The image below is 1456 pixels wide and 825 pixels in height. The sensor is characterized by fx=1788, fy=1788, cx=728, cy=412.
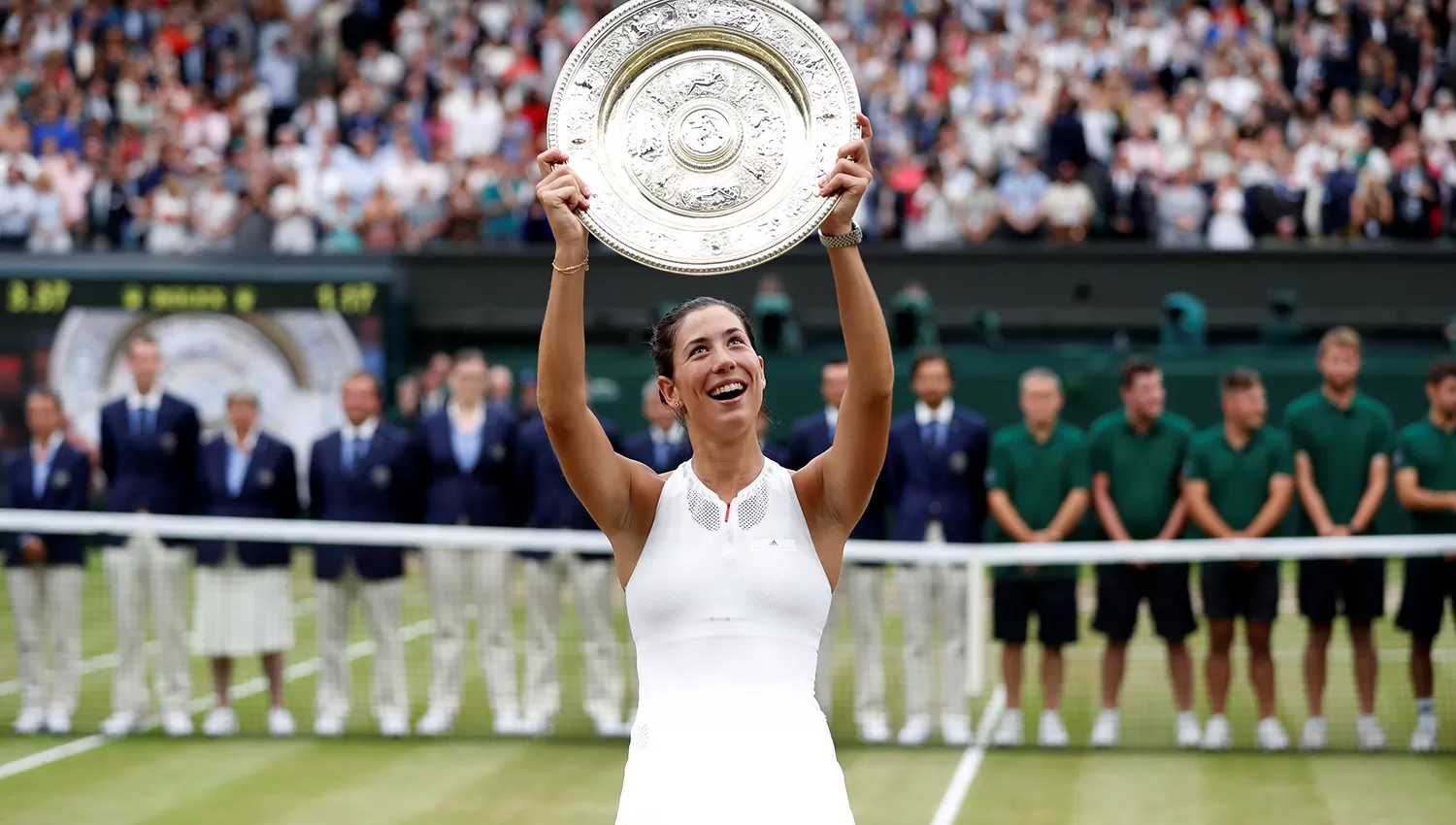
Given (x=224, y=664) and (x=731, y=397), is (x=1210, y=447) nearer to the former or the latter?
(x=224, y=664)

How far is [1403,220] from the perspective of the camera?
53.8ft

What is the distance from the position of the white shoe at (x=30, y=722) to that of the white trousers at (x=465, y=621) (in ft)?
7.18

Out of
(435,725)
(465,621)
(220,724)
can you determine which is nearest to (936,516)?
(465,621)

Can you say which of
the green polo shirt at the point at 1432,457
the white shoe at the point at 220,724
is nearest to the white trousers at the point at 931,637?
the green polo shirt at the point at 1432,457

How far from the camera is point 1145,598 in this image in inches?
378

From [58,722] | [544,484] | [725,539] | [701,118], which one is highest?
[701,118]

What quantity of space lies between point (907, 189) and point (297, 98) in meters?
8.87

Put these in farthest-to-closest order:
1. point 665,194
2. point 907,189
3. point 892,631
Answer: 1. point 907,189
2. point 892,631
3. point 665,194

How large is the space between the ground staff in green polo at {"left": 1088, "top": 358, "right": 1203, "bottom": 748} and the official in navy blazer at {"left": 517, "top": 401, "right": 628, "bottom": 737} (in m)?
2.66

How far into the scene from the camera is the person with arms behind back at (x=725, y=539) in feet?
11.0

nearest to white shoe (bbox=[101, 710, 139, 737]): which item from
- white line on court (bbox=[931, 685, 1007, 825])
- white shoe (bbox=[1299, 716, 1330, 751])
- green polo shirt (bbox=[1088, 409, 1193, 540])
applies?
white line on court (bbox=[931, 685, 1007, 825])

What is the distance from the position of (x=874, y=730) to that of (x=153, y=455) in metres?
4.43

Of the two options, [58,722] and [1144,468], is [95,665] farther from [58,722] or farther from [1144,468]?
[1144,468]

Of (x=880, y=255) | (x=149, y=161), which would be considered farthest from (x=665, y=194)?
(x=149, y=161)
